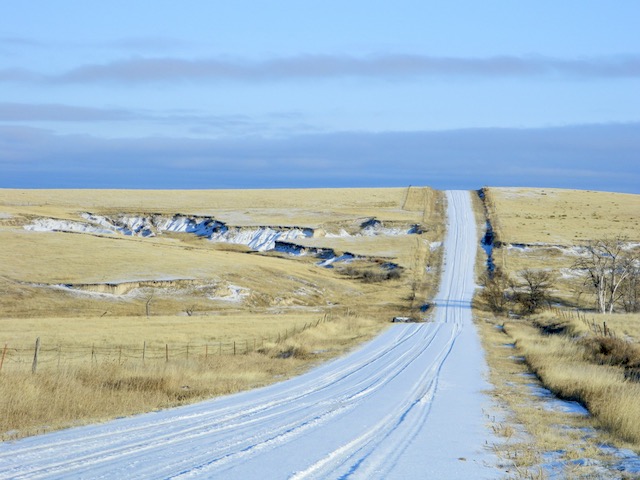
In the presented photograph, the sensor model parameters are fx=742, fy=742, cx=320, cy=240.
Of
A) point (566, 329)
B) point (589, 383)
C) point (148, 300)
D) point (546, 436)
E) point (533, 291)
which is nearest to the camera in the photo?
point (546, 436)

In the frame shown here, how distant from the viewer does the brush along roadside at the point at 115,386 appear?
13.3 meters

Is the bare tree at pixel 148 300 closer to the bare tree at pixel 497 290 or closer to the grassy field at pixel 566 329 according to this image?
the grassy field at pixel 566 329

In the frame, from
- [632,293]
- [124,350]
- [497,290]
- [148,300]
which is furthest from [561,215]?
[124,350]

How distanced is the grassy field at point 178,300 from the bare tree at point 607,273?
15.0m

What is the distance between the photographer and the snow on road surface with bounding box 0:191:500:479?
942 cm

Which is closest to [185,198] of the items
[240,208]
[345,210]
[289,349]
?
[240,208]

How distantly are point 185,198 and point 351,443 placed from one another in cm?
11717

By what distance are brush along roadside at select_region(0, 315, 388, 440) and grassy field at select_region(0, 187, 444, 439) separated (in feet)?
0.15

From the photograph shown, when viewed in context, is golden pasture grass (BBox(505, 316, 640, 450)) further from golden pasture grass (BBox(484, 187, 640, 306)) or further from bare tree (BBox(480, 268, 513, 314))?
golden pasture grass (BBox(484, 187, 640, 306))

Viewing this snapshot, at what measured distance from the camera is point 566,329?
39156 millimetres

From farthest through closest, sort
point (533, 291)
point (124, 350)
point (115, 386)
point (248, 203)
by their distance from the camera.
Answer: point (248, 203) → point (533, 291) → point (124, 350) → point (115, 386)

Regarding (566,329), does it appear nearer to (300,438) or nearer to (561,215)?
(300,438)

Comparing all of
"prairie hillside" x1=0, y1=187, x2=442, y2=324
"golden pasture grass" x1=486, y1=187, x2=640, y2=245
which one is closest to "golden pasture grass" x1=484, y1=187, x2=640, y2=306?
"golden pasture grass" x1=486, y1=187, x2=640, y2=245

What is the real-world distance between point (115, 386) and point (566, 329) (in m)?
28.4
